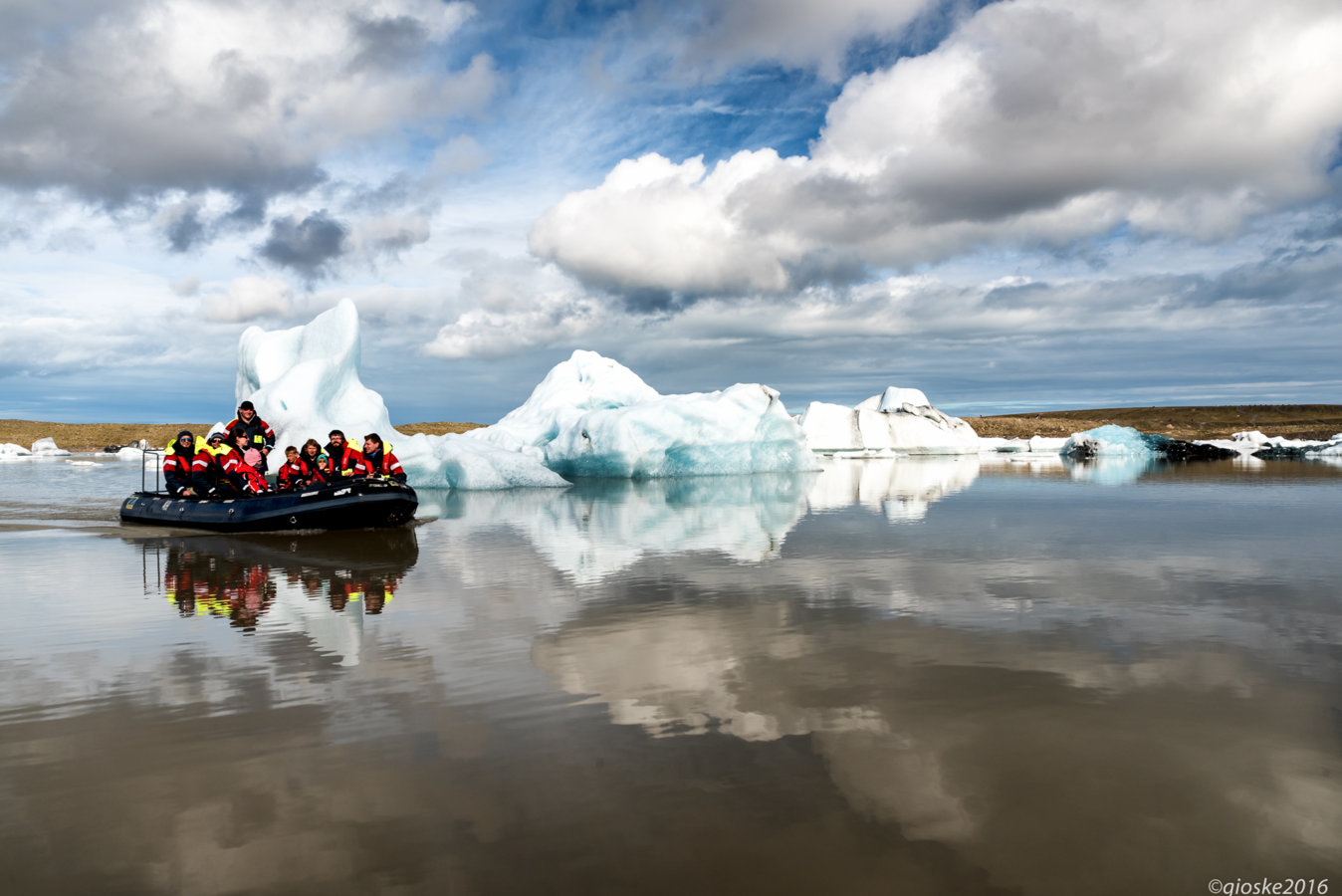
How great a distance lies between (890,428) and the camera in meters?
47.8

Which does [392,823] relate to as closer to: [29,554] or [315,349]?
[29,554]

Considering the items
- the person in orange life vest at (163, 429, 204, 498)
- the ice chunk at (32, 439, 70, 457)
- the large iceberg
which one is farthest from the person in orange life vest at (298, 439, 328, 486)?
the ice chunk at (32, 439, 70, 457)

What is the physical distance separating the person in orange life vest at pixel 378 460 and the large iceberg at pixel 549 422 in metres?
6.83

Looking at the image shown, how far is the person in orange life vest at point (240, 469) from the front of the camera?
42.9 feet

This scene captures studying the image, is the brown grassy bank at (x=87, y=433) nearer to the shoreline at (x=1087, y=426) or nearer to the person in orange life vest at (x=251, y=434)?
the shoreline at (x=1087, y=426)

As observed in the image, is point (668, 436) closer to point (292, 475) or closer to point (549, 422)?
point (549, 422)

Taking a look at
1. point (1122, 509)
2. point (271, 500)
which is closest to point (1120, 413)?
point (1122, 509)

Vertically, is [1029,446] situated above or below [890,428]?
below

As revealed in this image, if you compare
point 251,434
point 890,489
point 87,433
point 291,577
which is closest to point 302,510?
point 251,434

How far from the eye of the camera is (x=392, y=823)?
10.4 feet

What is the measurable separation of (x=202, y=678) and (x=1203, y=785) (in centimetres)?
496

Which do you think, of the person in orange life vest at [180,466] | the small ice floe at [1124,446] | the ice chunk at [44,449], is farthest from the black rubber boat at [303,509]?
the ice chunk at [44,449]

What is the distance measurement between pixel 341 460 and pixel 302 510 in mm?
1395

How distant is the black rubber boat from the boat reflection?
19cm
